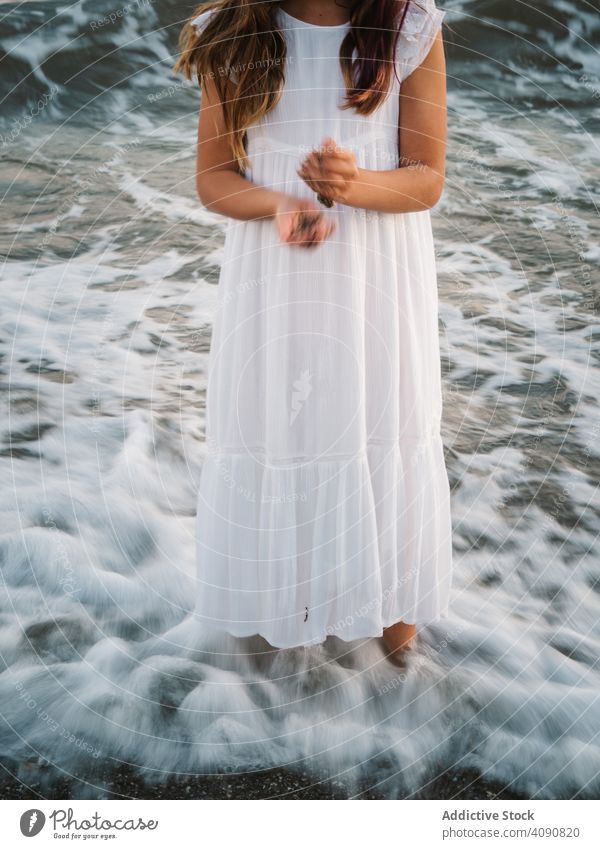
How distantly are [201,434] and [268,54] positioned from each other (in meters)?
1.21

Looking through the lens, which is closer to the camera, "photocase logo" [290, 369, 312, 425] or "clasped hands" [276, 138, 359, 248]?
"clasped hands" [276, 138, 359, 248]

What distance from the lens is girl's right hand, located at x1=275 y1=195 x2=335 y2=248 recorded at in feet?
3.92

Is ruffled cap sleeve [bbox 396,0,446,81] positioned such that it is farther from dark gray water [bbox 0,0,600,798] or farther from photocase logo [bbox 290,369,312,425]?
dark gray water [bbox 0,0,600,798]

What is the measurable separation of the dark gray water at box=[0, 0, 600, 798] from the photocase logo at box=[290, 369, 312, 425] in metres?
0.52

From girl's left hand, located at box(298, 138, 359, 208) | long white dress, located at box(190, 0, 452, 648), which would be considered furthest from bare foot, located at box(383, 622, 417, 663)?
girl's left hand, located at box(298, 138, 359, 208)

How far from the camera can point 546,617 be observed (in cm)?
168

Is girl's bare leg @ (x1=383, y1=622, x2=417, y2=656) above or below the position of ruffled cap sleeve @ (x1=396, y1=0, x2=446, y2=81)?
below

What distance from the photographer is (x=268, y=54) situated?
1182mm

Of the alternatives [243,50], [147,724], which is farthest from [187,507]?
[243,50]
